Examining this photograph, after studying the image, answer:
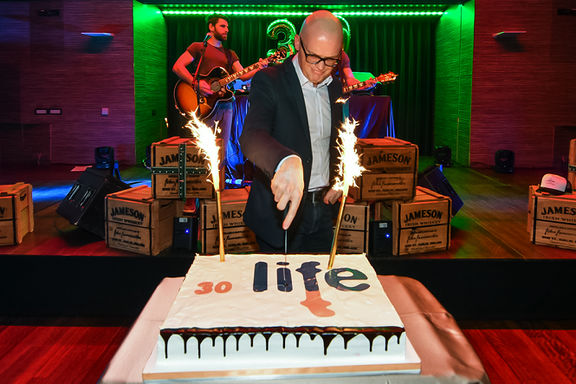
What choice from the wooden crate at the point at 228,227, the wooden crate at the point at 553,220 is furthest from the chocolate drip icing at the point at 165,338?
the wooden crate at the point at 553,220

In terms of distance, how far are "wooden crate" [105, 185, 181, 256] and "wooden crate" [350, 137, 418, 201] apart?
1.36 meters

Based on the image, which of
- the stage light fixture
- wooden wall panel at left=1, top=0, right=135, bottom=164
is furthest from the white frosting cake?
wooden wall panel at left=1, top=0, right=135, bottom=164

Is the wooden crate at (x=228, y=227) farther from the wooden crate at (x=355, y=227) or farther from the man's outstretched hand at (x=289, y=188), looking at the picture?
the man's outstretched hand at (x=289, y=188)

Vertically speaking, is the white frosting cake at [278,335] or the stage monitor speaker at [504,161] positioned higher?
the stage monitor speaker at [504,161]

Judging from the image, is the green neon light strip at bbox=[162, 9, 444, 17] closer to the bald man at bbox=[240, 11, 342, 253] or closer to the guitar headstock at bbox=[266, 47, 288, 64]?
the guitar headstock at bbox=[266, 47, 288, 64]

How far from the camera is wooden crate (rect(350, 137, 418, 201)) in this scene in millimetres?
3914

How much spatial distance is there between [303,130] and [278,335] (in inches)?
43.2

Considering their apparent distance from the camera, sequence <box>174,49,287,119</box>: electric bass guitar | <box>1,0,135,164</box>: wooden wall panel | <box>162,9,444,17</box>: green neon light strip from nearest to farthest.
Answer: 1. <box>174,49,287,119</box>: electric bass guitar
2. <box>1,0,135,164</box>: wooden wall panel
3. <box>162,9,444,17</box>: green neon light strip

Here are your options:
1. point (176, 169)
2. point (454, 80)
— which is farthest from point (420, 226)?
point (454, 80)

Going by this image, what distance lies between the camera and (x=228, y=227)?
3.89m

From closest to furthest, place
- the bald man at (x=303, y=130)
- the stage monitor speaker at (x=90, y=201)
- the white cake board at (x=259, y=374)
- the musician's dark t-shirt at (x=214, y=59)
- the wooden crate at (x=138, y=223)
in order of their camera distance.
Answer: the white cake board at (x=259, y=374) < the bald man at (x=303, y=130) < the wooden crate at (x=138, y=223) < the stage monitor speaker at (x=90, y=201) < the musician's dark t-shirt at (x=214, y=59)

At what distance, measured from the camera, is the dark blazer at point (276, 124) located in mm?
1977

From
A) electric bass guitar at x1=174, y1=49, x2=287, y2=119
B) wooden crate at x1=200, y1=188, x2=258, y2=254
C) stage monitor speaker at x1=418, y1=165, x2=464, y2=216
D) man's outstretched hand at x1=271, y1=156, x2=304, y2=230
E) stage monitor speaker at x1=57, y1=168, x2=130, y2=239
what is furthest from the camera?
electric bass guitar at x1=174, y1=49, x2=287, y2=119

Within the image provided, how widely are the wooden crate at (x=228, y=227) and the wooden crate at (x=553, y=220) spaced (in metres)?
1.98
